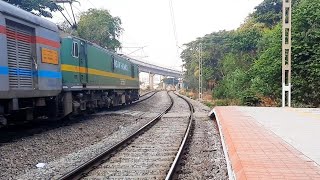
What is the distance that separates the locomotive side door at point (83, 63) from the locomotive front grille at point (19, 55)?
497cm

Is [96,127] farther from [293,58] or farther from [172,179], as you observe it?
[293,58]

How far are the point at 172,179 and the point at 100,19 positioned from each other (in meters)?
37.9

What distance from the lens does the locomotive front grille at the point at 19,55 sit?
10.5m

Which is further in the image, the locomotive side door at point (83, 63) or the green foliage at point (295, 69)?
the green foliage at point (295, 69)

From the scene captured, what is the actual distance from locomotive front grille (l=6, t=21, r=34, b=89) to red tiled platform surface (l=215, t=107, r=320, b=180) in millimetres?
5699

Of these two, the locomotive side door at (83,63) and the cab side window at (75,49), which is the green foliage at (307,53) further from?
the cab side window at (75,49)

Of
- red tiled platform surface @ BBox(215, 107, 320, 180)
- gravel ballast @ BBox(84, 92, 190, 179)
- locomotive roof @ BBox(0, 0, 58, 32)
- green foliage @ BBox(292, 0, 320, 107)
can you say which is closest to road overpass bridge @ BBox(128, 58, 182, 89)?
green foliage @ BBox(292, 0, 320, 107)

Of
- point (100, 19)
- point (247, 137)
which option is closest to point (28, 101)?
point (247, 137)

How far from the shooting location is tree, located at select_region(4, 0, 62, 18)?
28.8 meters

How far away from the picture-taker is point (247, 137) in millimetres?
9648

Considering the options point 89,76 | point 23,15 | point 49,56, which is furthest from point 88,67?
point 23,15

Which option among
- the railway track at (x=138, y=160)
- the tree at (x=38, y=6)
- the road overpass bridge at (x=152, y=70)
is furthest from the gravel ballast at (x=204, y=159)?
the road overpass bridge at (x=152, y=70)

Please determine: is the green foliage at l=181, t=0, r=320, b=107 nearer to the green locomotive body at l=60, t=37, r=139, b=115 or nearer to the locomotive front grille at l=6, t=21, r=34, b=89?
the green locomotive body at l=60, t=37, r=139, b=115

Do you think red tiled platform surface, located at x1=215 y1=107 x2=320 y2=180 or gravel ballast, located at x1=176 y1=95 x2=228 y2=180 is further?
gravel ballast, located at x1=176 y1=95 x2=228 y2=180
